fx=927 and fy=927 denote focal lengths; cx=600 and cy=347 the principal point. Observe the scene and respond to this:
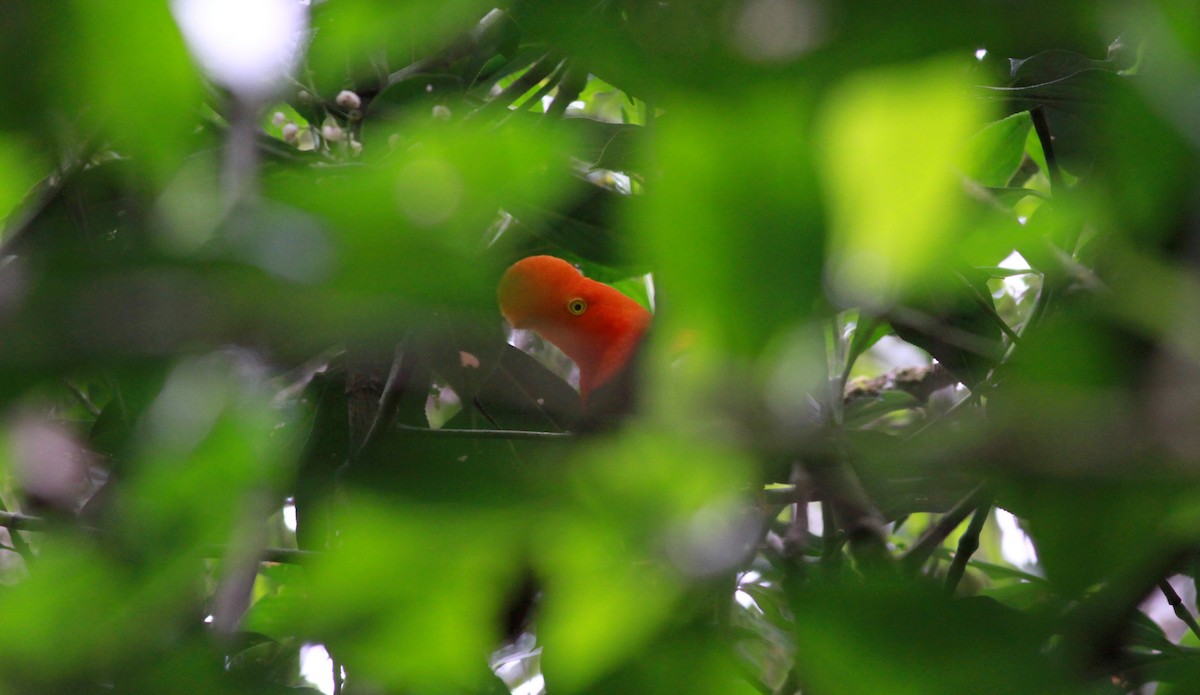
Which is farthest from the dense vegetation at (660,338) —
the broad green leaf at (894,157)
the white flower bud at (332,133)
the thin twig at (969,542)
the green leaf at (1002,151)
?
the white flower bud at (332,133)

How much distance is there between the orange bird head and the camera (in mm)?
1442

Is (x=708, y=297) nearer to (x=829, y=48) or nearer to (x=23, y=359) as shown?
(x=829, y=48)

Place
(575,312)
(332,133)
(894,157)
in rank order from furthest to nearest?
(575,312) → (332,133) → (894,157)

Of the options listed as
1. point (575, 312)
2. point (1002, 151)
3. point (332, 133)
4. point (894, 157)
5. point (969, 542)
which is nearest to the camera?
point (894, 157)

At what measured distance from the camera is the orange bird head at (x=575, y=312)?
1442mm

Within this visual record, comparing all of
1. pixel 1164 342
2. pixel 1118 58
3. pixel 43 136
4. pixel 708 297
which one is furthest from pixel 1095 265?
pixel 1118 58

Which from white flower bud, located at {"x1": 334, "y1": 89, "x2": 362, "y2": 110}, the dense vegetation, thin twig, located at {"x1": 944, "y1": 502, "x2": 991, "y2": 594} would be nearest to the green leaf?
thin twig, located at {"x1": 944, "y1": 502, "x2": 991, "y2": 594}

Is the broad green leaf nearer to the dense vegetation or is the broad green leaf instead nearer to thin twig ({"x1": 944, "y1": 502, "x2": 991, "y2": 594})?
the dense vegetation

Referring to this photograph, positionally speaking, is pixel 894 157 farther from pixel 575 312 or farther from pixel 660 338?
pixel 575 312

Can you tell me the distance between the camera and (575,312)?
5.09 ft

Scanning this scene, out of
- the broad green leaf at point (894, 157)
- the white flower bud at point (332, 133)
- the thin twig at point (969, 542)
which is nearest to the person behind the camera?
the broad green leaf at point (894, 157)

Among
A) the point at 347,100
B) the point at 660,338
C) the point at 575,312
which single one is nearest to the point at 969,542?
the point at 575,312

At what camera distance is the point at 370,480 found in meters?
0.28

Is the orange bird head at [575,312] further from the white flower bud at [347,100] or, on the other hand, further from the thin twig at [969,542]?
the thin twig at [969,542]
